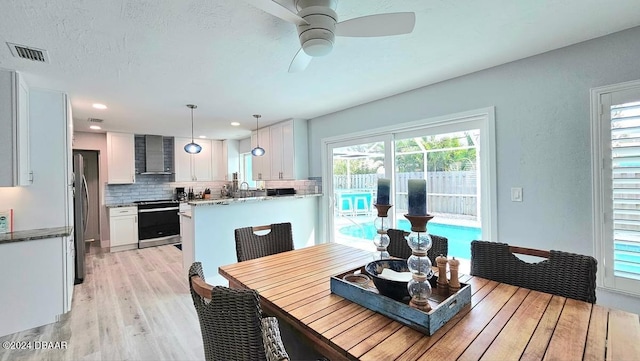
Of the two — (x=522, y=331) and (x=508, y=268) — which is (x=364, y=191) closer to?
(x=508, y=268)

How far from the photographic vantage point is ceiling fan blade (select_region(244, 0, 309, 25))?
122 cm

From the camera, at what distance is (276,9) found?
1.29m

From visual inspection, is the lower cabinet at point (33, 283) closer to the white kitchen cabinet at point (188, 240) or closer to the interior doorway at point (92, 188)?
the white kitchen cabinet at point (188, 240)

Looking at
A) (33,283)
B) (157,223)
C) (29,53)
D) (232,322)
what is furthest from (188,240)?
(232,322)

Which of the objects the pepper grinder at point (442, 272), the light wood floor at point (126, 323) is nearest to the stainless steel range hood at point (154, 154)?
the light wood floor at point (126, 323)

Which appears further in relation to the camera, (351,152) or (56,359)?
(351,152)

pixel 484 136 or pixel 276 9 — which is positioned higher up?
pixel 276 9

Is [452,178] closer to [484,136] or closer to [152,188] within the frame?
[484,136]

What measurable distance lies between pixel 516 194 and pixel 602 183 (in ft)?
1.78

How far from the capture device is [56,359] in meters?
2.09

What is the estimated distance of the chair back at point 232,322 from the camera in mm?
913

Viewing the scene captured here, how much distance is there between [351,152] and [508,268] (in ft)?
8.93

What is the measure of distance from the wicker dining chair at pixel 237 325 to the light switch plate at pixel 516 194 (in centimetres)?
240

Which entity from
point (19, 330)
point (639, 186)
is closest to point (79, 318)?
point (19, 330)
